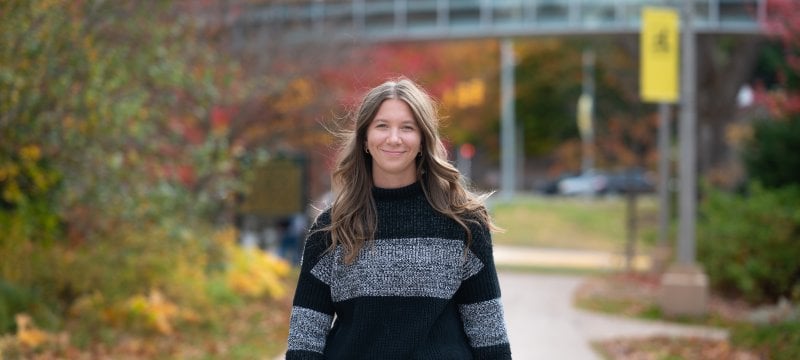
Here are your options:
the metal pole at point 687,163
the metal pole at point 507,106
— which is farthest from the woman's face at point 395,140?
the metal pole at point 507,106

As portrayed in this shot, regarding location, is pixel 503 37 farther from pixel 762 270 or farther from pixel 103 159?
pixel 103 159

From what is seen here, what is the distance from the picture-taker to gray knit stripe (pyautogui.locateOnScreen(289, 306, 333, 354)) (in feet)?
11.3

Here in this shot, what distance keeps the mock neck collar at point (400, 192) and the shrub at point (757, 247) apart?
39.3 feet

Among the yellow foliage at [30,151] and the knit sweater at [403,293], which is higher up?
the yellow foliage at [30,151]

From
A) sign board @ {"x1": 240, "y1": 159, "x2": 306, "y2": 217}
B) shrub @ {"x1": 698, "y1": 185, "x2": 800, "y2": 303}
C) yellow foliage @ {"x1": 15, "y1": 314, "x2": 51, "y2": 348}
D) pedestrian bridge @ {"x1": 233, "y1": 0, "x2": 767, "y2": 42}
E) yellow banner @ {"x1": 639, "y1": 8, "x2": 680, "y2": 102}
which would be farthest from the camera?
pedestrian bridge @ {"x1": 233, "y1": 0, "x2": 767, "y2": 42}

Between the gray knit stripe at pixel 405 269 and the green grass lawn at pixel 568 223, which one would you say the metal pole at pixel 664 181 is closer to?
the green grass lawn at pixel 568 223

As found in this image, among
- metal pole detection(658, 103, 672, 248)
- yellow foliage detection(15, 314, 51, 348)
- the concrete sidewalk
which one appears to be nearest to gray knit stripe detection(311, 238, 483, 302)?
yellow foliage detection(15, 314, 51, 348)

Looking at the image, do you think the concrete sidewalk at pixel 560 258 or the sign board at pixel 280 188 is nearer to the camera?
the sign board at pixel 280 188

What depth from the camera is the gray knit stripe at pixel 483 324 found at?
137 inches

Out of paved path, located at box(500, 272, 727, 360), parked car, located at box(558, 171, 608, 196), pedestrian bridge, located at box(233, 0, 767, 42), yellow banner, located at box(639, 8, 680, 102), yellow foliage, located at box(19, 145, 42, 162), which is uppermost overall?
pedestrian bridge, located at box(233, 0, 767, 42)

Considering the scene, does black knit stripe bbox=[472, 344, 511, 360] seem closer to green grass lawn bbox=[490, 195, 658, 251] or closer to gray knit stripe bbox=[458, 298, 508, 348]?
gray knit stripe bbox=[458, 298, 508, 348]

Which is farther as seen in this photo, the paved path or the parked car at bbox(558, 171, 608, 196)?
the parked car at bbox(558, 171, 608, 196)

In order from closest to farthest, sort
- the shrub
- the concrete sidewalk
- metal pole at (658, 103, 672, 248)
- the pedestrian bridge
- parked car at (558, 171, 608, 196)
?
the shrub → metal pole at (658, 103, 672, 248) → the concrete sidewalk → the pedestrian bridge → parked car at (558, 171, 608, 196)

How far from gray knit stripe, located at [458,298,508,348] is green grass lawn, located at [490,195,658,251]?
2880cm
